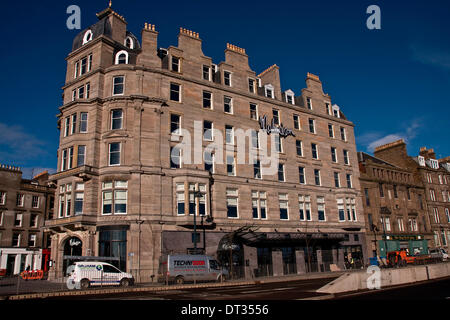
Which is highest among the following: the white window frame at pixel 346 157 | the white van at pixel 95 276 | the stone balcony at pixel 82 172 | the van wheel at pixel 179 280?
the white window frame at pixel 346 157

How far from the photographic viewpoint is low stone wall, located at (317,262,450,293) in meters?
17.4

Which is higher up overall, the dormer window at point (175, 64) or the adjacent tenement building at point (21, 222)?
the dormer window at point (175, 64)

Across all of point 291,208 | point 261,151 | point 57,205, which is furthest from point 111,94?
point 291,208

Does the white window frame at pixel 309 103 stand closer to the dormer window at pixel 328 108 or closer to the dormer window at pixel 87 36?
the dormer window at pixel 328 108

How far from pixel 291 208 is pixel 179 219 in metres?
15.6

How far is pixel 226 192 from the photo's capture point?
39062 mm

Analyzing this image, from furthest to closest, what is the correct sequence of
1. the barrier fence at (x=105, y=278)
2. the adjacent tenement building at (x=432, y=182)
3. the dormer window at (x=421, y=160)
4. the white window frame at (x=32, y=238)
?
the dormer window at (x=421, y=160)
the adjacent tenement building at (x=432, y=182)
the white window frame at (x=32, y=238)
the barrier fence at (x=105, y=278)

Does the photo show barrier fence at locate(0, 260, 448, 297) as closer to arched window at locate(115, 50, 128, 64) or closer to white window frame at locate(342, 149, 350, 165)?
white window frame at locate(342, 149, 350, 165)

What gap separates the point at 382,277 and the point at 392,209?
136ft

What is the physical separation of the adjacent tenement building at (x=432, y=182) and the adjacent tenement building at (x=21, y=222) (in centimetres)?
6120

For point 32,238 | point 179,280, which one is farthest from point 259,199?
point 32,238

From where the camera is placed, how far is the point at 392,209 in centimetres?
5769

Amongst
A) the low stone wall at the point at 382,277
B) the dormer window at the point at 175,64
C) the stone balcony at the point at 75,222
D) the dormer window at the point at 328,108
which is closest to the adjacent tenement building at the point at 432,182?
the dormer window at the point at 328,108

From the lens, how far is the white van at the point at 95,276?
2600 centimetres
